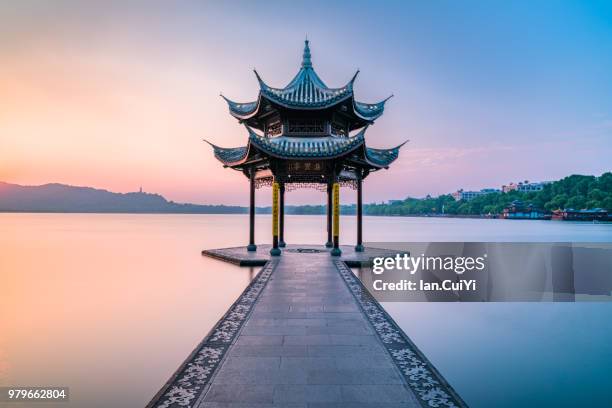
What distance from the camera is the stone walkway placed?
14.5 feet

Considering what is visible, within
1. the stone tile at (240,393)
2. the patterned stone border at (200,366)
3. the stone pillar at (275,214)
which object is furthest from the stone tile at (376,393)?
the stone pillar at (275,214)

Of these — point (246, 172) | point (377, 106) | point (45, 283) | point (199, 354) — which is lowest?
point (45, 283)

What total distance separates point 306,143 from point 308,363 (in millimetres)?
12501

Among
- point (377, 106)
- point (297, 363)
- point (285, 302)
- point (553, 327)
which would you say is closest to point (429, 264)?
point (377, 106)

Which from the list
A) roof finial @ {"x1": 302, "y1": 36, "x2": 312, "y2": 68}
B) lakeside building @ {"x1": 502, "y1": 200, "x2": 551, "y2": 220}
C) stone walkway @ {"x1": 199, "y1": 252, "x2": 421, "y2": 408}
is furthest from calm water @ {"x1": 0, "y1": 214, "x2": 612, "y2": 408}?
lakeside building @ {"x1": 502, "y1": 200, "x2": 551, "y2": 220}

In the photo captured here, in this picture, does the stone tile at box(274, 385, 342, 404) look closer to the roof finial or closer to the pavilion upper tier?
the pavilion upper tier

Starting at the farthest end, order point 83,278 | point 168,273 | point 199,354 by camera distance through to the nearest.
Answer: point 168,273 → point 83,278 → point 199,354

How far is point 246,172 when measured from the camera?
19.4 m

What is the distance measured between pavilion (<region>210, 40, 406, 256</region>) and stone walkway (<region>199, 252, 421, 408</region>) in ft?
27.4

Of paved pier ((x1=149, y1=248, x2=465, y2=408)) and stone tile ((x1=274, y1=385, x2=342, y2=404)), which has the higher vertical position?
stone tile ((x1=274, y1=385, x2=342, y2=404))

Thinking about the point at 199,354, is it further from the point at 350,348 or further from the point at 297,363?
the point at 350,348

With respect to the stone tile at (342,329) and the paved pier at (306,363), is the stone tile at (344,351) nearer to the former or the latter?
the paved pier at (306,363)

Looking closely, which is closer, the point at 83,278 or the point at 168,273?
the point at 83,278

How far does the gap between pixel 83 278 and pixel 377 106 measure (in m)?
16.4
